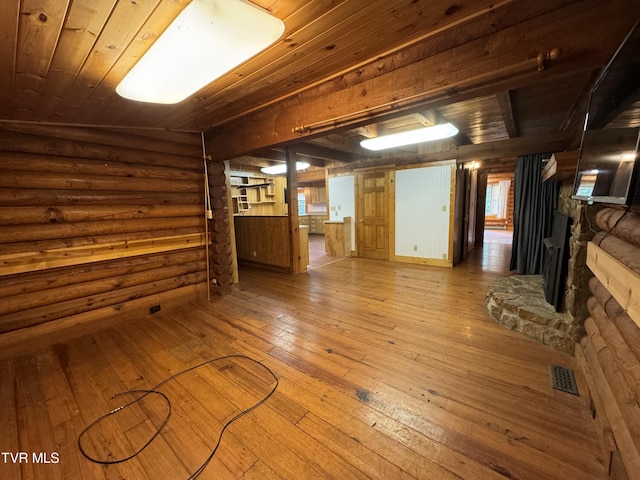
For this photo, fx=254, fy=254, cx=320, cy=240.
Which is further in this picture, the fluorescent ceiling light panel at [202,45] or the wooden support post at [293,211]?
the wooden support post at [293,211]

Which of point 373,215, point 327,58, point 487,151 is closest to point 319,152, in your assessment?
point 373,215

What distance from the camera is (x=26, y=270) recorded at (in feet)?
8.29

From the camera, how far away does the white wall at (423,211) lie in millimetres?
5266

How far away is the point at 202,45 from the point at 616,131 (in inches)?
86.7

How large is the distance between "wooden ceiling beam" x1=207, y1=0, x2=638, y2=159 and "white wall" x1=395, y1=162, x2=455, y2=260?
12.5 ft

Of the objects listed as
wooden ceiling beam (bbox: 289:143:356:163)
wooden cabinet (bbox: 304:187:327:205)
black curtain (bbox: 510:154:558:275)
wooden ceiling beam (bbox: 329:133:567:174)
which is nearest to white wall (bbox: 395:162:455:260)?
wooden ceiling beam (bbox: 329:133:567:174)

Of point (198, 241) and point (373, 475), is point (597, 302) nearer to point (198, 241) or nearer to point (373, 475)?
point (373, 475)

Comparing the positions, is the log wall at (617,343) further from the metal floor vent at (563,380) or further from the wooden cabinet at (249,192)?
the wooden cabinet at (249,192)

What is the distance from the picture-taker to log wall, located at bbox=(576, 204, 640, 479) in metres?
1.14

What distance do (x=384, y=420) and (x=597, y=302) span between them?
1795 mm

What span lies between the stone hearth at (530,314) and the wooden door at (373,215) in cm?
297

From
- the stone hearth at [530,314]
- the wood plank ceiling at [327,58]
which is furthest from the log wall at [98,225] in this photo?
the stone hearth at [530,314]

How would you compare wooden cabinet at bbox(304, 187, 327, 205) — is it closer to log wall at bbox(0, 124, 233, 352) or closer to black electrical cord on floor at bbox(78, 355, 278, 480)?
log wall at bbox(0, 124, 233, 352)

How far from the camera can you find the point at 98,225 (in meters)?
2.95
